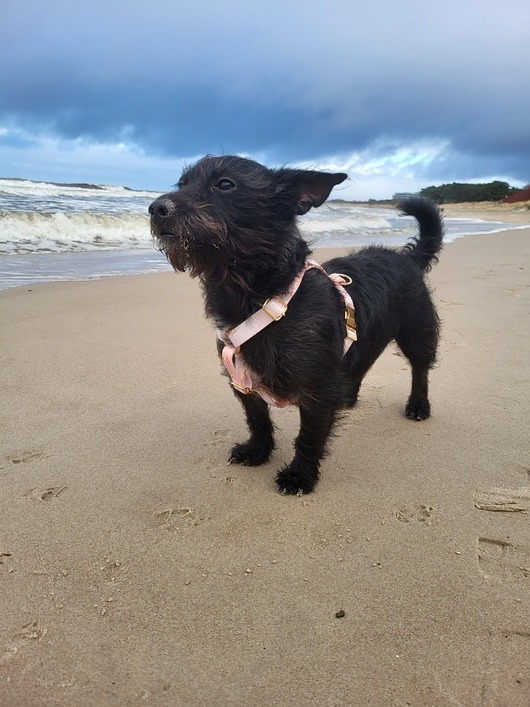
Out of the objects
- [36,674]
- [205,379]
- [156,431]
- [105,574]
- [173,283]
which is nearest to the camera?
[36,674]

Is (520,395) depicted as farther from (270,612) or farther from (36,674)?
(36,674)

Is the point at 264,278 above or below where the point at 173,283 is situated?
above

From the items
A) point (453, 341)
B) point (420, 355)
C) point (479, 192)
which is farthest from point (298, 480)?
point (479, 192)

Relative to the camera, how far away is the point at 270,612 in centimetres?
204

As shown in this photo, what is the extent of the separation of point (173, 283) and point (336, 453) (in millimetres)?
5407

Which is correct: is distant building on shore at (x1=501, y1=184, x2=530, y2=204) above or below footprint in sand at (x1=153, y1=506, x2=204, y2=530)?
above

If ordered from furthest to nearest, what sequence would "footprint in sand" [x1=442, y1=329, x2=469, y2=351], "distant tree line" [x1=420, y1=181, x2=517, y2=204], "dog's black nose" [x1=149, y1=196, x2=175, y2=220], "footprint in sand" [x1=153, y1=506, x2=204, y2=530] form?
"distant tree line" [x1=420, y1=181, x2=517, y2=204] < "footprint in sand" [x1=442, y1=329, x2=469, y2=351] < "footprint in sand" [x1=153, y1=506, x2=204, y2=530] < "dog's black nose" [x1=149, y1=196, x2=175, y2=220]

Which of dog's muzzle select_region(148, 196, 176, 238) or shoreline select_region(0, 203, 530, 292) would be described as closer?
dog's muzzle select_region(148, 196, 176, 238)

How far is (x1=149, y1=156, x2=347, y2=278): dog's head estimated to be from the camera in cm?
250

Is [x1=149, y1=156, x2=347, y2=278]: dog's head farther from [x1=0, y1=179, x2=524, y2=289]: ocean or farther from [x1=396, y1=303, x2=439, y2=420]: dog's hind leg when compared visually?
[x1=0, y1=179, x2=524, y2=289]: ocean

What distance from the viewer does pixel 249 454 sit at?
3.27 meters

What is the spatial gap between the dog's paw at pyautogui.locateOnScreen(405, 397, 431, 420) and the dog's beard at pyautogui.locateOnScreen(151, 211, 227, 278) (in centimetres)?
203

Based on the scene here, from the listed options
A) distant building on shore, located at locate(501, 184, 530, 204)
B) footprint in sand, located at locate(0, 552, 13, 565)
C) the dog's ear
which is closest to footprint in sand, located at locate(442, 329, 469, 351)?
the dog's ear

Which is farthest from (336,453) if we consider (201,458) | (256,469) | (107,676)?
(107,676)
